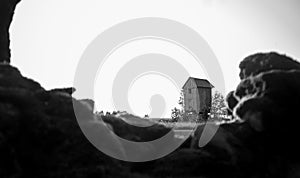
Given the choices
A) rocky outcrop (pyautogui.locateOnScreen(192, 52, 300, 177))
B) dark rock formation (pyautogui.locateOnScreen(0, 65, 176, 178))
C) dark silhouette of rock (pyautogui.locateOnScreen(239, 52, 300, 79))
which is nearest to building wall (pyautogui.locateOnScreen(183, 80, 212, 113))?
dark silhouette of rock (pyautogui.locateOnScreen(239, 52, 300, 79))

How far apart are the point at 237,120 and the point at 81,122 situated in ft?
24.9

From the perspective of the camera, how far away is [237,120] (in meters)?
15.8

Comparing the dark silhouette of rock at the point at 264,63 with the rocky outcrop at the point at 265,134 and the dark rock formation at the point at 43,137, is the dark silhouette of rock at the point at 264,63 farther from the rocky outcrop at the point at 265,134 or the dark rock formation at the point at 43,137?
the dark rock formation at the point at 43,137

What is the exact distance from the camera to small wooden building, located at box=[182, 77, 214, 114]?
223 ft

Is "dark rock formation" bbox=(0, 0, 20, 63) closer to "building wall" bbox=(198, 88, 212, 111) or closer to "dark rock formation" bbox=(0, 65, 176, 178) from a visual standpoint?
"dark rock formation" bbox=(0, 65, 176, 178)

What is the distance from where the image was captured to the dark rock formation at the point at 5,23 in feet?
66.0

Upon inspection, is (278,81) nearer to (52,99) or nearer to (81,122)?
(81,122)

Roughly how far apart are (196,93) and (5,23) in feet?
175

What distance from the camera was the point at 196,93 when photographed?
70.1 meters

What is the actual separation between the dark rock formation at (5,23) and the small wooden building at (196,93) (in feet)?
161

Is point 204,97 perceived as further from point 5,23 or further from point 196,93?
point 5,23

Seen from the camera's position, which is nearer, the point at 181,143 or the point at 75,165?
the point at 75,165

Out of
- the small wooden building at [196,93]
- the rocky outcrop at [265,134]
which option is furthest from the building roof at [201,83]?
the rocky outcrop at [265,134]

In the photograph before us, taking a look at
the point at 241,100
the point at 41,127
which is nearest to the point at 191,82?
the point at 241,100
